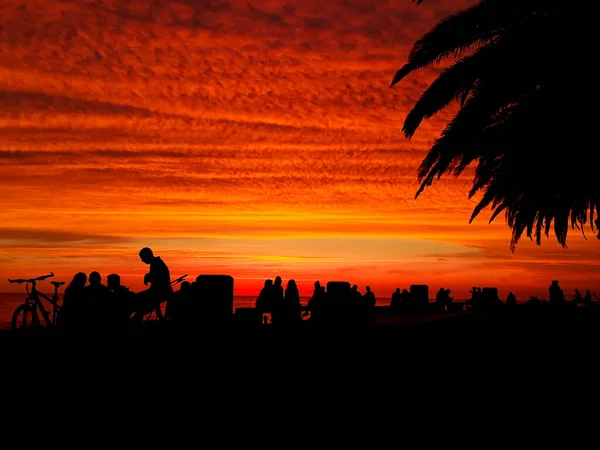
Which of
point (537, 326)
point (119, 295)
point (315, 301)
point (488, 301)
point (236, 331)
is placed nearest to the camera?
point (119, 295)

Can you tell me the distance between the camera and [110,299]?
11.6m

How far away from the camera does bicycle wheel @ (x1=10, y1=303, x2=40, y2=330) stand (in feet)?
47.0

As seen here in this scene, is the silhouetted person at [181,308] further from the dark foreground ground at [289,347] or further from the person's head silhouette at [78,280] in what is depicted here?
the person's head silhouette at [78,280]

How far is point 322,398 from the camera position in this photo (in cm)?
754

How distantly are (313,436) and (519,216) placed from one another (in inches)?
655

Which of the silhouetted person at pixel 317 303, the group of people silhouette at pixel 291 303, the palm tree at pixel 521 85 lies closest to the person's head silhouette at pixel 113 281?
the palm tree at pixel 521 85

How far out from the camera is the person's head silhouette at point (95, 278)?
38.5 feet

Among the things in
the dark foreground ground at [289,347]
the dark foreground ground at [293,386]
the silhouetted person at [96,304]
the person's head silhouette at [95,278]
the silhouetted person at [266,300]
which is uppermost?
the silhouetted person at [266,300]

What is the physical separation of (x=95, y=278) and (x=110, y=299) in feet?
2.11

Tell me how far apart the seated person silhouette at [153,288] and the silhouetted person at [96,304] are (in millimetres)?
967

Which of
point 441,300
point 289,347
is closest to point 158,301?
point 289,347

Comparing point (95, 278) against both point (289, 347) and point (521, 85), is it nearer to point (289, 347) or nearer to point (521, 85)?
point (289, 347)

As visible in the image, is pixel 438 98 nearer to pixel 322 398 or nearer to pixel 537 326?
pixel 322 398

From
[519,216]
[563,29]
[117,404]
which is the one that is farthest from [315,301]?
[117,404]
